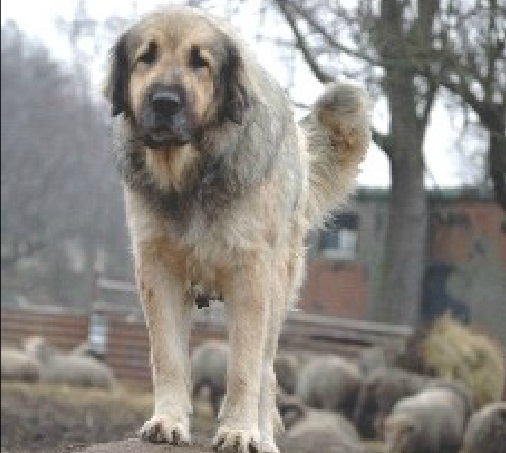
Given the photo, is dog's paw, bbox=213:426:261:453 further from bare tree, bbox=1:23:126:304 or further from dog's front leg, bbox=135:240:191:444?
bare tree, bbox=1:23:126:304

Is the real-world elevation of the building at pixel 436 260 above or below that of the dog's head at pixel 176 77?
below

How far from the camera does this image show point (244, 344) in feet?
21.0

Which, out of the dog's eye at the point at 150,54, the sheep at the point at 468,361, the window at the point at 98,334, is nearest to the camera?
the dog's eye at the point at 150,54

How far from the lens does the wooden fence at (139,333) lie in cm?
2578

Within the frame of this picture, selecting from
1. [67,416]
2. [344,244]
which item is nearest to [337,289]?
[344,244]

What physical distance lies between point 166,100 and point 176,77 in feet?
0.40

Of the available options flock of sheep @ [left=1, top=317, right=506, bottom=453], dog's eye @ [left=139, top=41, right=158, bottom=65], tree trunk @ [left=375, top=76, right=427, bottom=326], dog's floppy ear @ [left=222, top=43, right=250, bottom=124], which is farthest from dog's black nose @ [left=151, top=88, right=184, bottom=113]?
tree trunk @ [left=375, top=76, right=427, bottom=326]

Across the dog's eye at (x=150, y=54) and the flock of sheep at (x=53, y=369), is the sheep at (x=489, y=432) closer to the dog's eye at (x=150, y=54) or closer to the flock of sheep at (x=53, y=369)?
the flock of sheep at (x=53, y=369)

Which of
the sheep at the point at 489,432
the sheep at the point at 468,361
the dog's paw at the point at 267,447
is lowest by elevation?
the sheep at the point at 489,432

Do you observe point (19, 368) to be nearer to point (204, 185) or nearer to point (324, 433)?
point (324, 433)

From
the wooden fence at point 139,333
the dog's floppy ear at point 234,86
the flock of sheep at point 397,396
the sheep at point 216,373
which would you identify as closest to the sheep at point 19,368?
the wooden fence at point 139,333

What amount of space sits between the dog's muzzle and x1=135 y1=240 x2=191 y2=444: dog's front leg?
695mm

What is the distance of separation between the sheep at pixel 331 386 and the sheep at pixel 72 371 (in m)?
5.63

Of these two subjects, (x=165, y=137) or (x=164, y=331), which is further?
(x=164, y=331)
